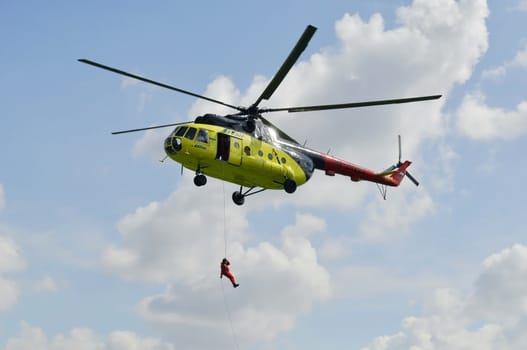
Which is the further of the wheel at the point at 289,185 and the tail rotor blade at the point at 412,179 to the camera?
the tail rotor blade at the point at 412,179

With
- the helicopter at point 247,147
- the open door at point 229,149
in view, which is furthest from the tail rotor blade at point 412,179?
the open door at point 229,149

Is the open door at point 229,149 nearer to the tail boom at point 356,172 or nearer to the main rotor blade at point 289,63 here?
the main rotor blade at point 289,63

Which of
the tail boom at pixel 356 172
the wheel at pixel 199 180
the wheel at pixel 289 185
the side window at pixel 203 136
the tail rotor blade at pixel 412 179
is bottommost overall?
the wheel at pixel 199 180

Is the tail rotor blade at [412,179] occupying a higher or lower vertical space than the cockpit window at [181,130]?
higher

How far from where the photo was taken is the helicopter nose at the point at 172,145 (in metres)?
37.8

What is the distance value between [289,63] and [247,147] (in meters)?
5.90

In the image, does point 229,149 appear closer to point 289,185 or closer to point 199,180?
point 199,180

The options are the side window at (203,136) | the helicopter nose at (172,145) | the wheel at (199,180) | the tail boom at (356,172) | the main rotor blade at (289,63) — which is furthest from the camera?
the tail boom at (356,172)

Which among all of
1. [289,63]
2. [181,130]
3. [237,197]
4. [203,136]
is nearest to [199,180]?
[203,136]

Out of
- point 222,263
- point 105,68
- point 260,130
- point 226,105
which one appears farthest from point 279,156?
point 105,68

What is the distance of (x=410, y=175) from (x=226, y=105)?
18497mm

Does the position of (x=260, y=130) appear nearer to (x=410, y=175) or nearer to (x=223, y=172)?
(x=223, y=172)

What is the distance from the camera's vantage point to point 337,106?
39094mm

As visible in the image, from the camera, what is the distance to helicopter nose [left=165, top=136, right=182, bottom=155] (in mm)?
37812
